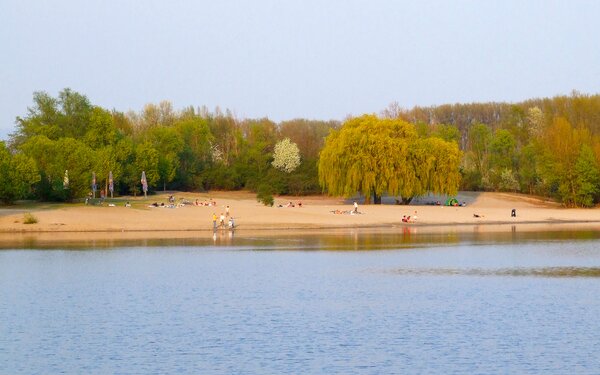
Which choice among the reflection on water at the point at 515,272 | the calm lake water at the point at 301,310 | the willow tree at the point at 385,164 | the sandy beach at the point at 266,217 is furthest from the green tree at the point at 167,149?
the reflection on water at the point at 515,272

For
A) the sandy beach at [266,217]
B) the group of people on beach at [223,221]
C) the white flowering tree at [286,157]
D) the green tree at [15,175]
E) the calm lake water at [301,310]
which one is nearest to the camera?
the calm lake water at [301,310]

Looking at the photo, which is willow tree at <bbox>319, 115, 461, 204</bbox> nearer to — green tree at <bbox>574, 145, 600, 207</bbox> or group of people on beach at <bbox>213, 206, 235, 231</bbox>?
green tree at <bbox>574, 145, 600, 207</bbox>

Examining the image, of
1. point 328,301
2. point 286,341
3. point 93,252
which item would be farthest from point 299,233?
point 286,341

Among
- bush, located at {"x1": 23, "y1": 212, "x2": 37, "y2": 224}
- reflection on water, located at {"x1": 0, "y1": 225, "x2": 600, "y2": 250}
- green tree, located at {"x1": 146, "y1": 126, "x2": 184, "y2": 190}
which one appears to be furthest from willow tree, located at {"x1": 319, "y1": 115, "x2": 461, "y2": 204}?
bush, located at {"x1": 23, "y1": 212, "x2": 37, "y2": 224}

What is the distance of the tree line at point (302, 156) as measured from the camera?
63969mm

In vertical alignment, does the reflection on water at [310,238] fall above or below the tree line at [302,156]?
below

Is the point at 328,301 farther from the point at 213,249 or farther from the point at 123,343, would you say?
the point at 213,249

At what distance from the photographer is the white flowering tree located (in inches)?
3551

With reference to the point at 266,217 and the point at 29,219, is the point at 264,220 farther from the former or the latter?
the point at 29,219

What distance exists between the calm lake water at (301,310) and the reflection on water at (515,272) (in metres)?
0.07

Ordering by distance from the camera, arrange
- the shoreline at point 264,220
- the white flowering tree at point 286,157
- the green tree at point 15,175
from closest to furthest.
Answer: the shoreline at point 264,220
the green tree at point 15,175
the white flowering tree at point 286,157

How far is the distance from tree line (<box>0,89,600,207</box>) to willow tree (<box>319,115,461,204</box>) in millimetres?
91

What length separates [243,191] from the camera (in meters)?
90.0

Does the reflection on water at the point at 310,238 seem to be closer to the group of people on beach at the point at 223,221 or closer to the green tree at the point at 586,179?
the group of people on beach at the point at 223,221
